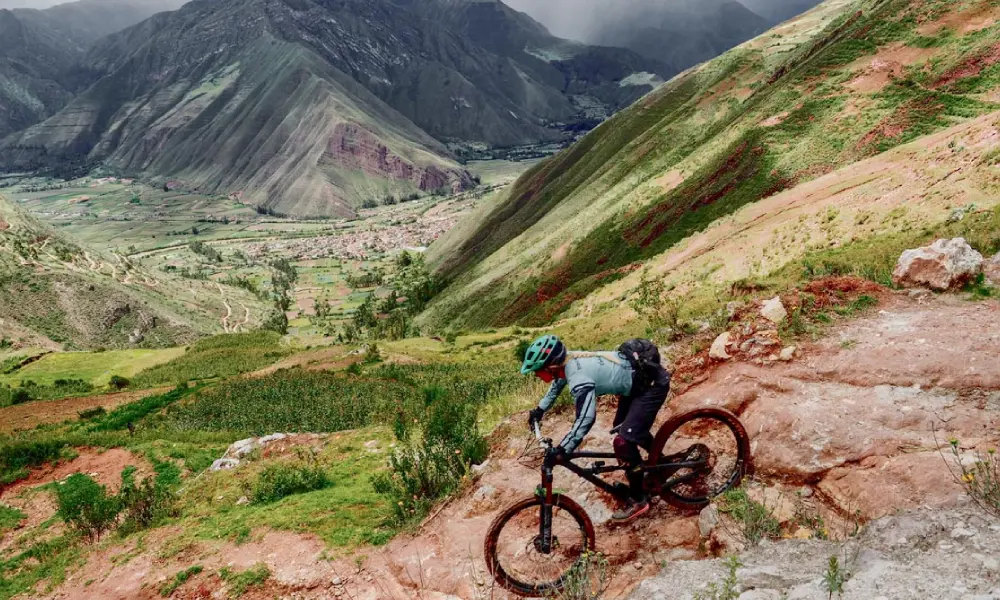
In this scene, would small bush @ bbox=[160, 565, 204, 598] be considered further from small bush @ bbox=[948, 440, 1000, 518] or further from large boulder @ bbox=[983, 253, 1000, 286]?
large boulder @ bbox=[983, 253, 1000, 286]

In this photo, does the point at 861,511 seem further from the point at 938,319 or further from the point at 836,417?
the point at 938,319

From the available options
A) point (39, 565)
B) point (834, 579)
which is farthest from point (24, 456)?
Answer: point (834, 579)

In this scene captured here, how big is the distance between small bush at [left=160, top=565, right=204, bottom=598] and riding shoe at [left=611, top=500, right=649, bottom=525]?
7712 mm

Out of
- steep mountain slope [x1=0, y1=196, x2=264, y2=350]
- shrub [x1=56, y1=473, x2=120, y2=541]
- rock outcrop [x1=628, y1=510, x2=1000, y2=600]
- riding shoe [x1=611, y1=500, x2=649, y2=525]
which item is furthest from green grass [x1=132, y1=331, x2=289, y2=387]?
rock outcrop [x1=628, y1=510, x2=1000, y2=600]

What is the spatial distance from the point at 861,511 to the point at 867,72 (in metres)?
67.1

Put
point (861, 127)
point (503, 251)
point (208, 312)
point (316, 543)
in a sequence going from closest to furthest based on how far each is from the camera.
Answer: point (316, 543)
point (861, 127)
point (503, 251)
point (208, 312)

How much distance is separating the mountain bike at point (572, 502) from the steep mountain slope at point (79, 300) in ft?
341

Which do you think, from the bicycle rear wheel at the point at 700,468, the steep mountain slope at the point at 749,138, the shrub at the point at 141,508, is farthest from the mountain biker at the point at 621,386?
the steep mountain slope at the point at 749,138

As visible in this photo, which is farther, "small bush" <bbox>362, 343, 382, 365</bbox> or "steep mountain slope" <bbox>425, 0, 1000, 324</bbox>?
"steep mountain slope" <bbox>425, 0, 1000, 324</bbox>

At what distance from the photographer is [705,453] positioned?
8219 millimetres

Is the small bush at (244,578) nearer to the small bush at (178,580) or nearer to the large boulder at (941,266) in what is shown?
the small bush at (178,580)

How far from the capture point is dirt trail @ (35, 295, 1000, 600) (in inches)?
284

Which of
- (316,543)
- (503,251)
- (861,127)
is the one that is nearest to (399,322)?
(503,251)

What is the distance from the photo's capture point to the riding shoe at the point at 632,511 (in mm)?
7824
